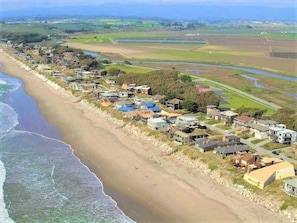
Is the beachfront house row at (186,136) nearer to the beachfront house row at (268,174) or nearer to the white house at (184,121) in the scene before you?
the white house at (184,121)

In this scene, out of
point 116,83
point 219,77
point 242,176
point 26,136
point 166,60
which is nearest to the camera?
point 242,176

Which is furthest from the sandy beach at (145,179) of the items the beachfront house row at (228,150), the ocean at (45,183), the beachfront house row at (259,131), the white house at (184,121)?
the beachfront house row at (259,131)

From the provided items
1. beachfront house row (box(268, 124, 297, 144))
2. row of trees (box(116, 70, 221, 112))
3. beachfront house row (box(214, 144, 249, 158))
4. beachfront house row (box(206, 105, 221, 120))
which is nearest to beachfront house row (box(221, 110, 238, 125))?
beachfront house row (box(206, 105, 221, 120))

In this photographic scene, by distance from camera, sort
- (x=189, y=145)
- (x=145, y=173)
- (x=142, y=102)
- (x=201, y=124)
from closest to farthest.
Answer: (x=145, y=173)
(x=189, y=145)
(x=201, y=124)
(x=142, y=102)

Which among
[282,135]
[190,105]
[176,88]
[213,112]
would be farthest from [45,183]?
[176,88]

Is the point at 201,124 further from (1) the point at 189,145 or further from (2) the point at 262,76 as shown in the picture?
(2) the point at 262,76

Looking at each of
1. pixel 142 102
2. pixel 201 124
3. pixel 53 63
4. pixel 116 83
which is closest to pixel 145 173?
pixel 201 124

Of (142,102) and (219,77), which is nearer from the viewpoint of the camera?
(142,102)
